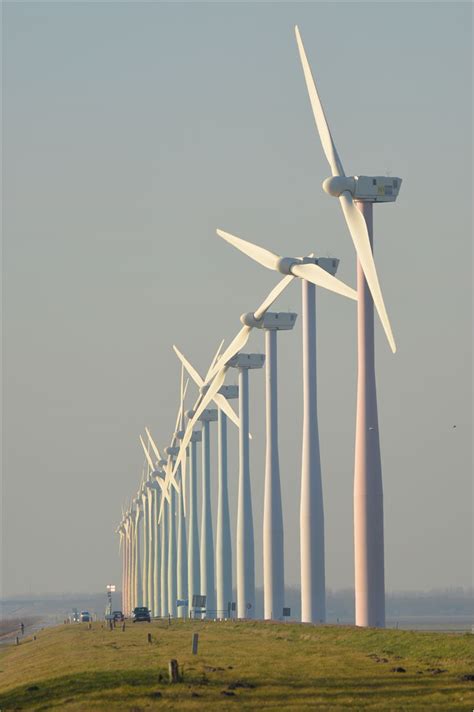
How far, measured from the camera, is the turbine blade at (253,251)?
424ft

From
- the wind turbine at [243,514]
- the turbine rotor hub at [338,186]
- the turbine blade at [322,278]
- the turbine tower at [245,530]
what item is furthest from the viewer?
the turbine tower at [245,530]

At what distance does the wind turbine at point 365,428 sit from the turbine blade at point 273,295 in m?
25.2

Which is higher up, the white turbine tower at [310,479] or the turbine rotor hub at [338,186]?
the turbine rotor hub at [338,186]

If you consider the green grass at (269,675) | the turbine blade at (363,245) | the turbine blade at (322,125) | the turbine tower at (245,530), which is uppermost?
the turbine blade at (322,125)

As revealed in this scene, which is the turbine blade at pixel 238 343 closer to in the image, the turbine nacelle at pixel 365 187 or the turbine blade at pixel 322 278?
the turbine blade at pixel 322 278

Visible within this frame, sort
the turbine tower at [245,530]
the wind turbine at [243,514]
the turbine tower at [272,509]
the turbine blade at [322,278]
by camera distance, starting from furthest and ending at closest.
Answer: the turbine tower at [245,530] < the wind turbine at [243,514] < the turbine tower at [272,509] < the turbine blade at [322,278]

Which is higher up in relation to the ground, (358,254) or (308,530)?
(358,254)

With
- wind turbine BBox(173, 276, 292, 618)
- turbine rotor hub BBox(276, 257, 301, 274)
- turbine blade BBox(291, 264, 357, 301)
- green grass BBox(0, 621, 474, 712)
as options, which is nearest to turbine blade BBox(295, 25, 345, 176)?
turbine blade BBox(291, 264, 357, 301)

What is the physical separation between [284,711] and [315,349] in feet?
218

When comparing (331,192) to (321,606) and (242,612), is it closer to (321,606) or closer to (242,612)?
(321,606)

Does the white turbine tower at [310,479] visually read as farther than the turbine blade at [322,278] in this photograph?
Yes

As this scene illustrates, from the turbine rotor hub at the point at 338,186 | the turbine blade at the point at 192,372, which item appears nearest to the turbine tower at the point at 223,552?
the turbine blade at the point at 192,372

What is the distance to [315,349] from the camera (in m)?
127


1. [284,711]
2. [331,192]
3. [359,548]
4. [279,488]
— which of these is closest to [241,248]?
[279,488]
